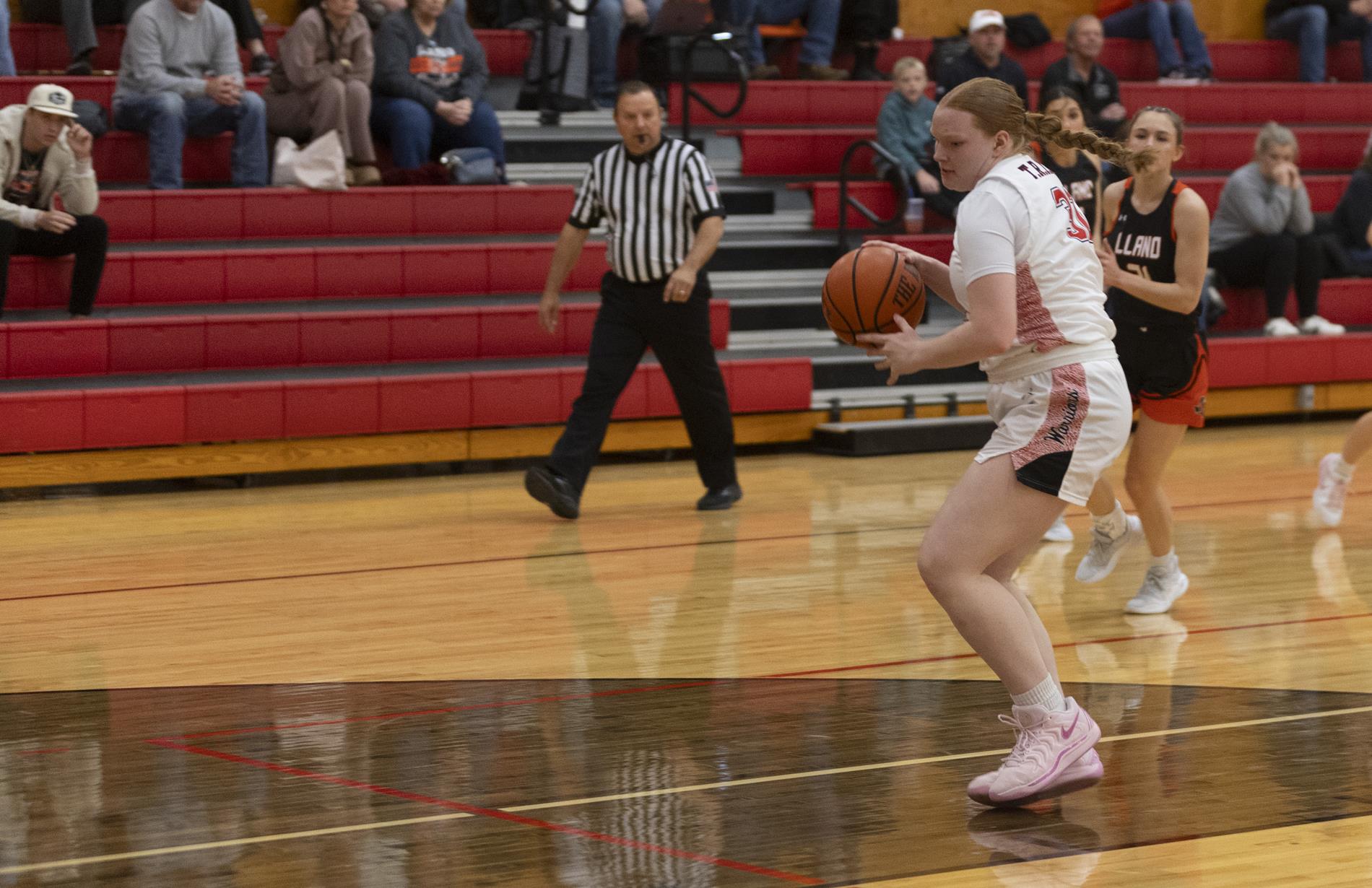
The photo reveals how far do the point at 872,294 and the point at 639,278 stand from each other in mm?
3800

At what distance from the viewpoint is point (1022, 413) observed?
3582 mm

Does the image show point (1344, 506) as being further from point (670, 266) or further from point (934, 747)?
point (934, 747)

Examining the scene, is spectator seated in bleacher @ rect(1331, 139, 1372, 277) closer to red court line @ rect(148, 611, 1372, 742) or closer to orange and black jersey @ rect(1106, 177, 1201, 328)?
orange and black jersey @ rect(1106, 177, 1201, 328)

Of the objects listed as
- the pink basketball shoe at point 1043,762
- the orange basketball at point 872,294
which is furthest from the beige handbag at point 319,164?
the pink basketball shoe at point 1043,762

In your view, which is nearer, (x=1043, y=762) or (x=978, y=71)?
(x=1043, y=762)

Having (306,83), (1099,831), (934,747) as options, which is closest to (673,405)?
(306,83)

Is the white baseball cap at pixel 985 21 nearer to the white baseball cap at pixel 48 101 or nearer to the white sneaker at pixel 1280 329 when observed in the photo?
the white sneaker at pixel 1280 329

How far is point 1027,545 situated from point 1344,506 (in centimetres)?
455

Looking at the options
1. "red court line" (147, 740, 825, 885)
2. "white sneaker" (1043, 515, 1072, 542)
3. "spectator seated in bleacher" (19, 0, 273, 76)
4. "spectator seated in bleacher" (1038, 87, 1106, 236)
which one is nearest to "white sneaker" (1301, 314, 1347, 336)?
"spectator seated in bleacher" (1038, 87, 1106, 236)

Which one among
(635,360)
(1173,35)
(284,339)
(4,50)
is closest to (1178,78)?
(1173,35)

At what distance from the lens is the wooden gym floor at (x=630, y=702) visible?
3.30 metres

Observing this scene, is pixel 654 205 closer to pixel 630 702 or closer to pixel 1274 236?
pixel 630 702

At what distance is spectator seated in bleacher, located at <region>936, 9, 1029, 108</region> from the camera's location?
11328 mm

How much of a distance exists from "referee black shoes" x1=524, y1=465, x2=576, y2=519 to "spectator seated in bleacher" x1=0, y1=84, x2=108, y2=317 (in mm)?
2478
